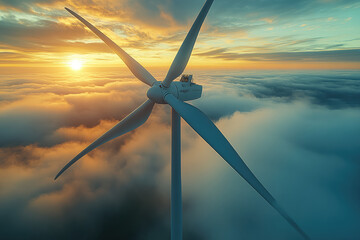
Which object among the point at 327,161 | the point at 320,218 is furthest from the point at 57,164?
the point at 327,161

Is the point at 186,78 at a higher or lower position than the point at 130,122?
higher

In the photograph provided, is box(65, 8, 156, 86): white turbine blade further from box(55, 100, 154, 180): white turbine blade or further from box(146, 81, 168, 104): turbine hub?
box(146, 81, 168, 104): turbine hub

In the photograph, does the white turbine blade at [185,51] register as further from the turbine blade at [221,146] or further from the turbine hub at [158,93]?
the turbine blade at [221,146]

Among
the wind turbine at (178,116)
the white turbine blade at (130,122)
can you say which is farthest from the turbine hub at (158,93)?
the white turbine blade at (130,122)

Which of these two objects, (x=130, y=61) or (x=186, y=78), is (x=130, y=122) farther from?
(x=186, y=78)

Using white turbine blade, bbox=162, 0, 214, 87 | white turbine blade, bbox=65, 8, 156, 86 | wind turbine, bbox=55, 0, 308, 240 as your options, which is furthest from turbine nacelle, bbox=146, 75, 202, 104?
white turbine blade, bbox=65, 8, 156, 86

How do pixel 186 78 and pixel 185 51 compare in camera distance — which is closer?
pixel 185 51

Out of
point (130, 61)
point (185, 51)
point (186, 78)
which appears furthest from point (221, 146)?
point (130, 61)
